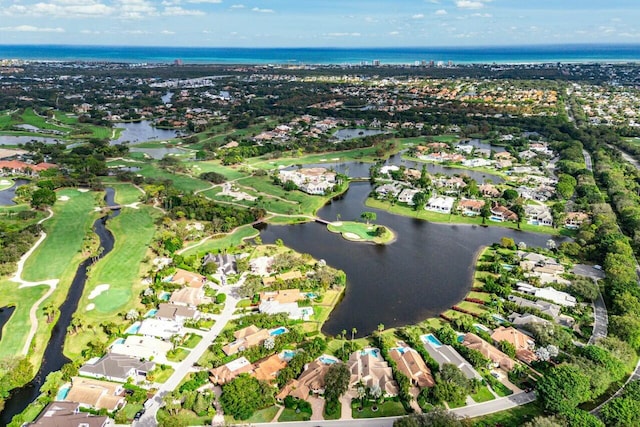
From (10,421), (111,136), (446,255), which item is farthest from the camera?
(111,136)

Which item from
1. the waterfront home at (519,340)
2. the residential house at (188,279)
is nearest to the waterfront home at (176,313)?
the residential house at (188,279)

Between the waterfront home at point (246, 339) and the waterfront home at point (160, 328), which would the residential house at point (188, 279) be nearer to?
the waterfront home at point (160, 328)

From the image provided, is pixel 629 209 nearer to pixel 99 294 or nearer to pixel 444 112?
pixel 99 294

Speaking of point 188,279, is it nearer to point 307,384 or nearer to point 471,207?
point 307,384

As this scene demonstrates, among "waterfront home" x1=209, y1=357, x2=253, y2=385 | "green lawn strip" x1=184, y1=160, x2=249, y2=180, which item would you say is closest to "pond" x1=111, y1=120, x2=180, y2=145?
"green lawn strip" x1=184, y1=160, x2=249, y2=180

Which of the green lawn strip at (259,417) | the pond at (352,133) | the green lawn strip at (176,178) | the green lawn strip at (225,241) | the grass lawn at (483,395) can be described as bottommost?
the green lawn strip at (259,417)

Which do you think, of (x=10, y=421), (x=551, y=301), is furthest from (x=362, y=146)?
(x=10, y=421)
